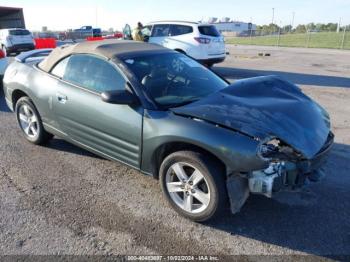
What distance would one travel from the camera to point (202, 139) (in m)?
3.04

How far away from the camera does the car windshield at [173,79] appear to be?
12.1ft

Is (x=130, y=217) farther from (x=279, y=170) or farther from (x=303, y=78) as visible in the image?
(x=303, y=78)

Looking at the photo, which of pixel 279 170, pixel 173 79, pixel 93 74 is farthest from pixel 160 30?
pixel 279 170

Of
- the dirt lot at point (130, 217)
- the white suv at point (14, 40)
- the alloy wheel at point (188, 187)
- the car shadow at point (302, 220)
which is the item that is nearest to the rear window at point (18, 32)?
the white suv at point (14, 40)

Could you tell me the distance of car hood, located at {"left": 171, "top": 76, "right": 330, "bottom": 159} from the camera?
3.05m

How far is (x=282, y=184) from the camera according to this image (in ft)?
9.86

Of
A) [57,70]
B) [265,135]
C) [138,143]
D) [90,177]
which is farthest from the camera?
[57,70]

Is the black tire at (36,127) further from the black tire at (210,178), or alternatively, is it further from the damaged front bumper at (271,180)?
the damaged front bumper at (271,180)

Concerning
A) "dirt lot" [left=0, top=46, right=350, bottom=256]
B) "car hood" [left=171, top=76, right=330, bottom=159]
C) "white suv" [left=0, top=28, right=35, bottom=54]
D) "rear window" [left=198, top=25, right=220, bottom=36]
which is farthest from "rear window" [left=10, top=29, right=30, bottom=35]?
"car hood" [left=171, top=76, right=330, bottom=159]

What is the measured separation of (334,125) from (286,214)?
10.8 feet

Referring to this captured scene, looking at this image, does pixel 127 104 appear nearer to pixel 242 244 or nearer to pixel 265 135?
pixel 265 135

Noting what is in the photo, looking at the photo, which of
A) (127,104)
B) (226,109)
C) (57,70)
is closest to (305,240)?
(226,109)

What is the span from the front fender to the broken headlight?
0.08 meters

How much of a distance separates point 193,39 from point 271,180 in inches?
380
